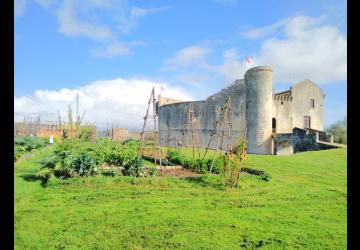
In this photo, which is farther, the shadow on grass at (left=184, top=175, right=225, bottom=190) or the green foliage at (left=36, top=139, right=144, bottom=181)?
the green foliage at (left=36, top=139, right=144, bottom=181)

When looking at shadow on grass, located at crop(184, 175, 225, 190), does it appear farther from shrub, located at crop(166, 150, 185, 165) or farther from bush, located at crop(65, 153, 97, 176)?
shrub, located at crop(166, 150, 185, 165)

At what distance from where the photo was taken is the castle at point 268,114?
91.4 feet

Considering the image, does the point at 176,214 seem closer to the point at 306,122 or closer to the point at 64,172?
the point at 64,172

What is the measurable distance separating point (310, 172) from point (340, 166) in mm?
3129

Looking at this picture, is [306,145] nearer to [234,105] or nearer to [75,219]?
[234,105]

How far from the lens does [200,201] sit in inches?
342

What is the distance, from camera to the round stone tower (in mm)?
28406

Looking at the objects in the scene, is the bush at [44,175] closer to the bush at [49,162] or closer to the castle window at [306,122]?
the bush at [49,162]

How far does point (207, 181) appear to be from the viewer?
11453mm

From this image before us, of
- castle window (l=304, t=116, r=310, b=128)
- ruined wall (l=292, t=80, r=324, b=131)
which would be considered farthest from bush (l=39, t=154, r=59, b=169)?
castle window (l=304, t=116, r=310, b=128)

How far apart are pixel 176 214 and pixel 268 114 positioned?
22643 millimetres

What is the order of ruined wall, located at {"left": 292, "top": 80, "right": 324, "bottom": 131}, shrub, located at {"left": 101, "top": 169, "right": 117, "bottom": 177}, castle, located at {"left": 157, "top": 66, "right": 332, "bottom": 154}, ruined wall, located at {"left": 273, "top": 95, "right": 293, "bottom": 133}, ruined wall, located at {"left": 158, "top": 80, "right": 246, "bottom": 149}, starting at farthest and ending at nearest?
1. ruined wall, located at {"left": 292, "top": 80, "right": 324, "bottom": 131}
2. ruined wall, located at {"left": 158, "top": 80, "right": 246, "bottom": 149}
3. ruined wall, located at {"left": 273, "top": 95, "right": 293, "bottom": 133}
4. castle, located at {"left": 157, "top": 66, "right": 332, "bottom": 154}
5. shrub, located at {"left": 101, "top": 169, "right": 117, "bottom": 177}

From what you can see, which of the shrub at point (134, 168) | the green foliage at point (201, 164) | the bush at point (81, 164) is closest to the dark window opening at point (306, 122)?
→ the green foliage at point (201, 164)
